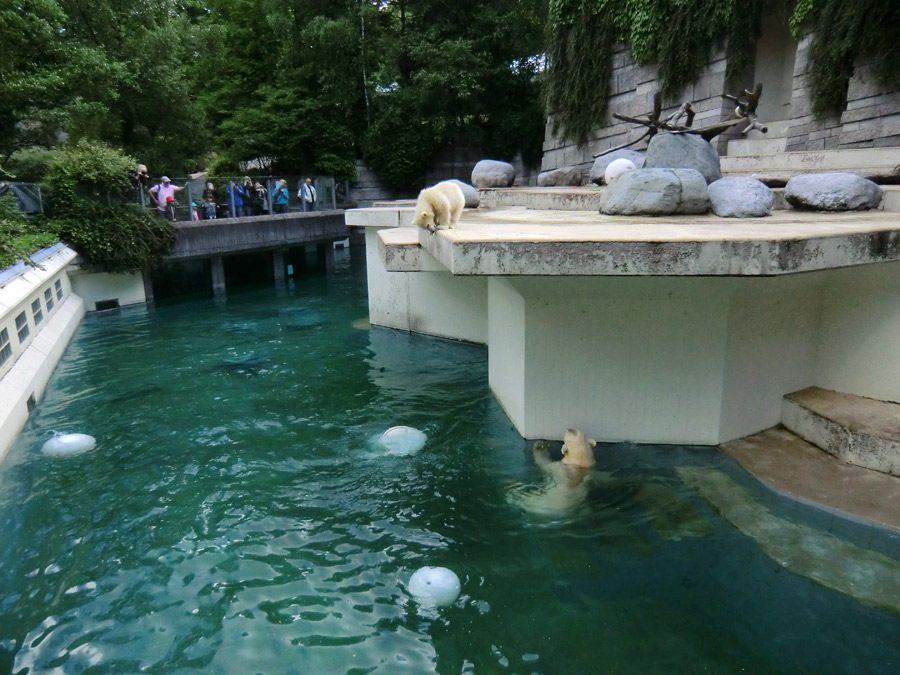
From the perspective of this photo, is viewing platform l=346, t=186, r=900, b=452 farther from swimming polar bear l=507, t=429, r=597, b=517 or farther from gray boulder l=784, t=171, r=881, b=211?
swimming polar bear l=507, t=429, r=597, b=517

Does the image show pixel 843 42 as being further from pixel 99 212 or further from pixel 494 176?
pixel 99 212

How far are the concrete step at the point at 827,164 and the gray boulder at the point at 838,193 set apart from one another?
195cm

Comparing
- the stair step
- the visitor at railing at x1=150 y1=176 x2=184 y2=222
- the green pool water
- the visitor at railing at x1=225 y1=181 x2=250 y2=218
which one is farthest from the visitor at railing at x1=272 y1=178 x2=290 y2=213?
the stair step

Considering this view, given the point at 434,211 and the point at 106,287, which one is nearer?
the point at 434,211

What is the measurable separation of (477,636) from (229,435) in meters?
4.46

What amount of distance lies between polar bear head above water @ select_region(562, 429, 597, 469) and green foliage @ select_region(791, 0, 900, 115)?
35.2 feet

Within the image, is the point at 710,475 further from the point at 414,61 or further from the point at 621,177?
the point at 414,61

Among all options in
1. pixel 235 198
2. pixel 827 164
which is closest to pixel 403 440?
pixel 827 164

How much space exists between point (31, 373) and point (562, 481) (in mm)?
7288

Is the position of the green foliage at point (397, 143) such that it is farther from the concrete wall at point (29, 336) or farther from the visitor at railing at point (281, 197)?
the concrete wall at point (29, 336)

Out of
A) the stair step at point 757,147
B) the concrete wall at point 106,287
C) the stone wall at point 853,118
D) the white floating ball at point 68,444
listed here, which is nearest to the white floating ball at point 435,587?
the white floating ball at point 68,444

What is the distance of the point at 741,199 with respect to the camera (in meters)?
7.45

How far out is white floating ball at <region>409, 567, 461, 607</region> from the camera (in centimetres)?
458

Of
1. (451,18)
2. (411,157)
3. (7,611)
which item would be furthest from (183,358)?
(451,18)
